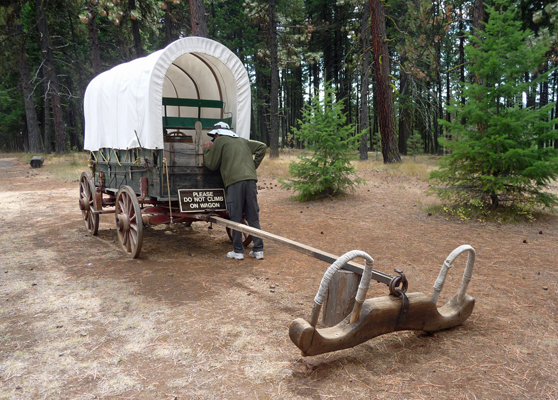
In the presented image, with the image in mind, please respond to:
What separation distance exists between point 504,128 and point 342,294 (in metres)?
5.92

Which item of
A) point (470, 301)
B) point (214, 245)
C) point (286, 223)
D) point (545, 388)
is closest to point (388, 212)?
point (286, 223)

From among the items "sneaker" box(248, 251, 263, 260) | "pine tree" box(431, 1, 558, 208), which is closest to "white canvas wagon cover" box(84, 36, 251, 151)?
"sneaker" box(248, 251, 263, 260)

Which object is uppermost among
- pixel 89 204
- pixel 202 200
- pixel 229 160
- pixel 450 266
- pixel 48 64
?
pixel 48 64

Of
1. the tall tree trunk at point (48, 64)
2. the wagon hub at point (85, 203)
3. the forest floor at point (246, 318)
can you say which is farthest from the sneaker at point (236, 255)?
the tall tree trunk at point (48, 64)

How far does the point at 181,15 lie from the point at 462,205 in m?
19.8

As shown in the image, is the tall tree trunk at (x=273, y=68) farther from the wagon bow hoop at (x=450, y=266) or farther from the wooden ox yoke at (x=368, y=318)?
the wooden ox yoke at (x=368, y=318)

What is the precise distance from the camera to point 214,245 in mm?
6785

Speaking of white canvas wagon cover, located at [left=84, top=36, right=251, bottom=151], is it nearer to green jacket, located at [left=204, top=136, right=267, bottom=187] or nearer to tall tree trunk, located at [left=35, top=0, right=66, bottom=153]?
green jacket, located at [left=204, top=136, right=267, bottom=187]

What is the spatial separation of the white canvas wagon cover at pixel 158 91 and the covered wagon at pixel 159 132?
0.6 inches

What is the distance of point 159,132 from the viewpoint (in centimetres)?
557

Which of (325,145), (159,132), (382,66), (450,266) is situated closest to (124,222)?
(159,132)

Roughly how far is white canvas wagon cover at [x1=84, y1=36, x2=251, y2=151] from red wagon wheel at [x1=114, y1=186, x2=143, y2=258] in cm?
79

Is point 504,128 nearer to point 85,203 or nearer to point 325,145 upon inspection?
point 325,145

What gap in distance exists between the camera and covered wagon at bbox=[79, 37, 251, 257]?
5609 mm
